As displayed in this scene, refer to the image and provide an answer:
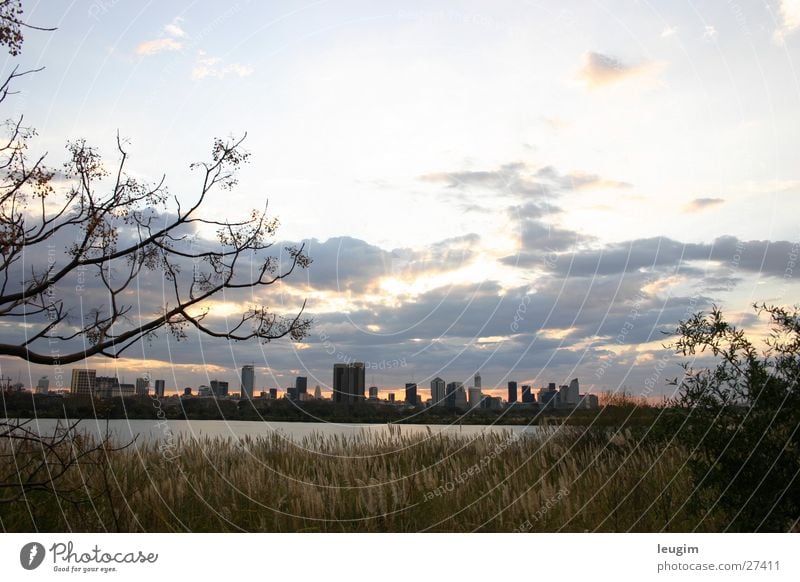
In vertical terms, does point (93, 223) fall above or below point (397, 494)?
above

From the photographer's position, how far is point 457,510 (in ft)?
35.5

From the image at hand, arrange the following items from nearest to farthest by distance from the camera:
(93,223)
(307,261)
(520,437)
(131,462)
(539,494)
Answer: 1. (93,223)
2. (307,261)
3. (539,494)
4. (131,462)
5. (520,437)

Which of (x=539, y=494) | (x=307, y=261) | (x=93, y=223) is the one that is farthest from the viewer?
(x=539, y=494)

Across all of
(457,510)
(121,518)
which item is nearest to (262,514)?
(121,518)

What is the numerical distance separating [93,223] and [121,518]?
4389 millimetres

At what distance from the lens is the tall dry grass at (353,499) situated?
985 cm

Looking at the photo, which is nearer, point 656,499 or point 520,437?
point 656,499

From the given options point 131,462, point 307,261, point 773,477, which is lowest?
point 131,462

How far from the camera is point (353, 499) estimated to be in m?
11.1

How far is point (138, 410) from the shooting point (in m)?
9.36

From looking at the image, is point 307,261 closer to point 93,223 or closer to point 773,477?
point 93,223

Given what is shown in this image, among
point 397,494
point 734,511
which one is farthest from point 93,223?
point 734,511

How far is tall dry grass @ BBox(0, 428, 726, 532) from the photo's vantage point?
32.3 feet
